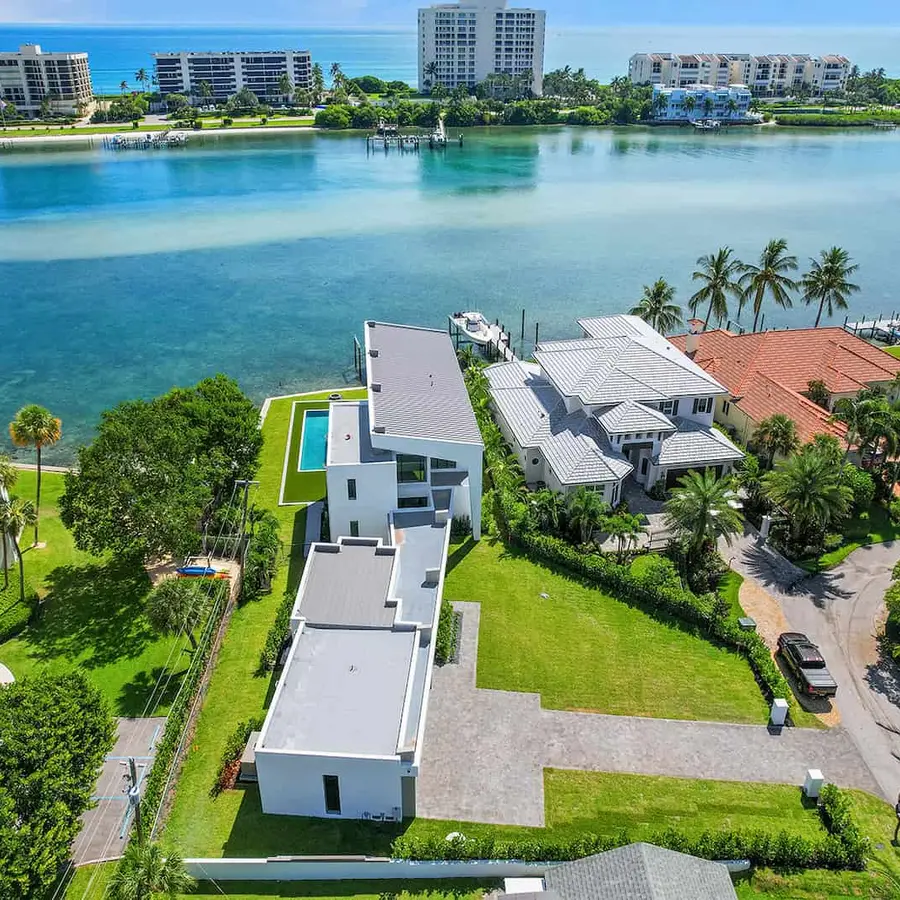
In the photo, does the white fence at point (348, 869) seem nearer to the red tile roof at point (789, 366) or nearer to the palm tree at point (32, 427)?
the palm tree at point (32, 427)

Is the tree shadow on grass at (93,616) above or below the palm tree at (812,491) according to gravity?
below

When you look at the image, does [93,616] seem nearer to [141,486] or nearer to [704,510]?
[141,486]

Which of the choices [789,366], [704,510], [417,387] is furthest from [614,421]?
[789,366]

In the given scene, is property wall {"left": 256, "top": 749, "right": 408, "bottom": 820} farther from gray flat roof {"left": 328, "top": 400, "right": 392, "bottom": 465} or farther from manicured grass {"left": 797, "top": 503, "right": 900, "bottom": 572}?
manicured grass {"left": 797, "top": 503, "right": 900, "bottom": 572}

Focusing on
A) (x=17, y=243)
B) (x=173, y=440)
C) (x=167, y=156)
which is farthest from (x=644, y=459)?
(x=167, y=156)

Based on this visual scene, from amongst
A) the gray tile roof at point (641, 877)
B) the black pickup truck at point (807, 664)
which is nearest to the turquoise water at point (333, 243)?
the black pickup truck at point (807, 664)

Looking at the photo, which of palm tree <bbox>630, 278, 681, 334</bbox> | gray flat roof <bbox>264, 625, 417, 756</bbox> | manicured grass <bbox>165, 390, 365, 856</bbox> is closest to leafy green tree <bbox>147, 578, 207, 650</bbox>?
manicured grass <bbox>165, 390, 365, 856</bbox>
